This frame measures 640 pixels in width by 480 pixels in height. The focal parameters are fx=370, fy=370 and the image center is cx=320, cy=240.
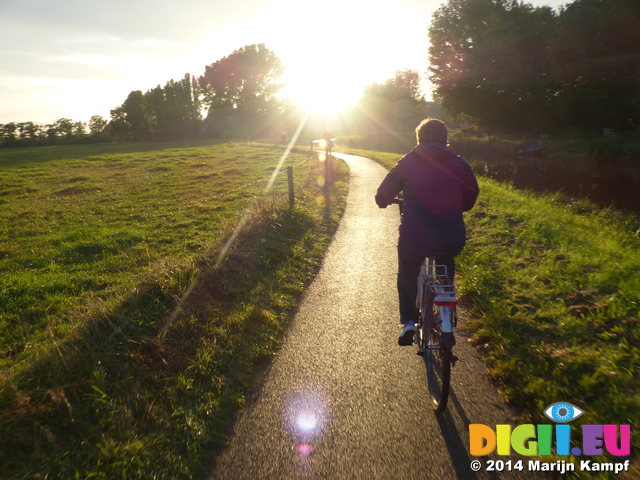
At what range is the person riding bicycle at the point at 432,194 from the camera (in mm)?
3150

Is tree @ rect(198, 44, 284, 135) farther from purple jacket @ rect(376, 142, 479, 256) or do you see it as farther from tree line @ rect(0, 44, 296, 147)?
purple jacket @ rect(376, 142, 479, 256)

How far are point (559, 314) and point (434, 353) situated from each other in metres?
1.68

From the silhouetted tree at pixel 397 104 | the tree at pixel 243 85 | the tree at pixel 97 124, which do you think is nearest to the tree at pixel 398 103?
the silhouetted tree at pixel 397 104

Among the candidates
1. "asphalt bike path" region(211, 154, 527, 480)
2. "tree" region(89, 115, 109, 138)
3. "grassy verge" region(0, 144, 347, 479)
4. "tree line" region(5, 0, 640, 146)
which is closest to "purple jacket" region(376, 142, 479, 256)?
"asphalt bike path" region(211, 154, 527, 480)

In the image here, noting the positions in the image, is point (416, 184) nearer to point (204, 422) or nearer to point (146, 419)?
point (204, 422)

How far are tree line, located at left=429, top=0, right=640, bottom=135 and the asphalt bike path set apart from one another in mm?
29105

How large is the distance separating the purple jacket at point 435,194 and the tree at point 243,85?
70.7m

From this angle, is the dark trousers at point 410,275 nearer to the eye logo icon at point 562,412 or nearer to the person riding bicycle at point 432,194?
the person riding bicycle at point 432,194

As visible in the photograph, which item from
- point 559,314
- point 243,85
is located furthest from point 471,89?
point 243,85

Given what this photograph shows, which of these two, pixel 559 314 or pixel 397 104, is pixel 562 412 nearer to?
pixel 559 314

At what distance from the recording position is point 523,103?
34.1 metres

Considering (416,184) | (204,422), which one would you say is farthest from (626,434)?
(204,422)

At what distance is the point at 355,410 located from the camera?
3033 mm

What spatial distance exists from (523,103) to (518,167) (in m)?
16.4
